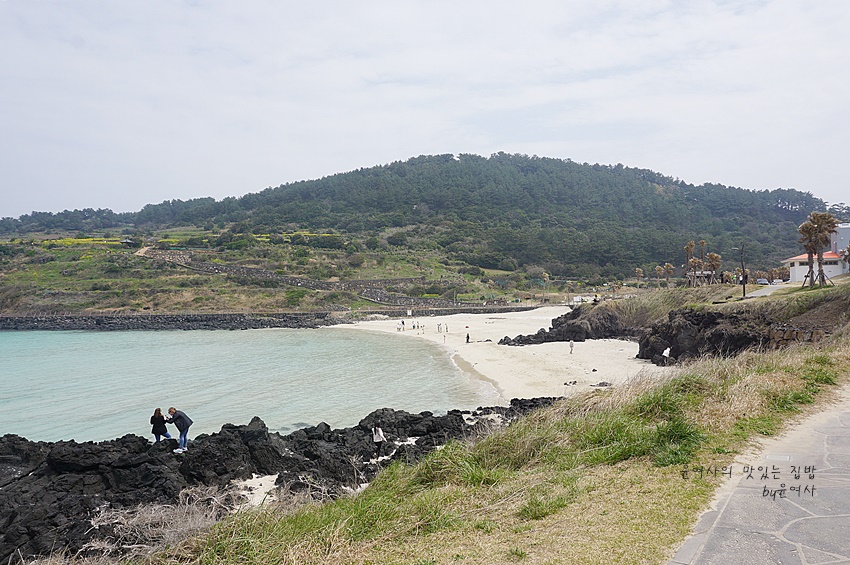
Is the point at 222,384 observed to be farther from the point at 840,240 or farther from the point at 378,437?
the point at 840,240

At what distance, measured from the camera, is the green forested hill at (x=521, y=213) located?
305ft

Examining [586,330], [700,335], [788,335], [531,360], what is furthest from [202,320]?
[788,335]

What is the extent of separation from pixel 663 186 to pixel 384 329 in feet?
455

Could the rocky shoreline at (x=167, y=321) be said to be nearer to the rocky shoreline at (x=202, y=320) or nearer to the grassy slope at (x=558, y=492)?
the rocky shoreline at (x=202, y=320)

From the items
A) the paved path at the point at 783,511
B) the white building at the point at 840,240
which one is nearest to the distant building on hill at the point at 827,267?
the white building at the point at 840,240

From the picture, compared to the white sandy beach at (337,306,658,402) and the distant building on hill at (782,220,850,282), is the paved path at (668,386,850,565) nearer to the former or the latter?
the white sandy beach at (337,306,658,402)

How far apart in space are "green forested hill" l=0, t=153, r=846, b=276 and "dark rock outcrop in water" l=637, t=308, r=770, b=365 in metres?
59.1

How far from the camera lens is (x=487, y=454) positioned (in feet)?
23.0

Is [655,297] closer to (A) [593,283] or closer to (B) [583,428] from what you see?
(B) [583,428]

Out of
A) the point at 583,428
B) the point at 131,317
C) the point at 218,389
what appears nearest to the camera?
the point at 583,428

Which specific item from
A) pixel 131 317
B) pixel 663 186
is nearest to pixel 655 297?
pixel 131 317

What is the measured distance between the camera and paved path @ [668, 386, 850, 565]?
387cm

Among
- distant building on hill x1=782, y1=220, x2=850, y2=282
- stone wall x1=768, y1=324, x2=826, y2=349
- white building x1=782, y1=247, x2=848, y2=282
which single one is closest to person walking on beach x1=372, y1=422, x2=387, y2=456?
stone wall x1=768, y1=324, x2=826, y2=349

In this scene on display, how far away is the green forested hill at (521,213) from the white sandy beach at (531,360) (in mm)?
43966
